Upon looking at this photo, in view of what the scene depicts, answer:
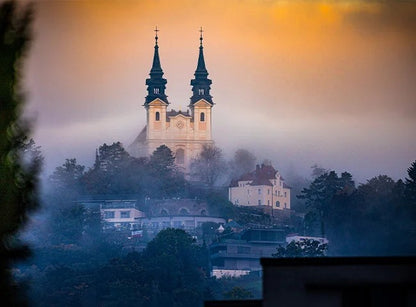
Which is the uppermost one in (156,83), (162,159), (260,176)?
(156,83)

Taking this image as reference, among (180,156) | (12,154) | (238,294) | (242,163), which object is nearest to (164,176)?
(180,156)

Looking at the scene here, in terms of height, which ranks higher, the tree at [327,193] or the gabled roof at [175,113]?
the gabled roof at [175,113]

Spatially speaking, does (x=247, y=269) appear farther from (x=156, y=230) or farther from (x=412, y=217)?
(x=412, y=217)

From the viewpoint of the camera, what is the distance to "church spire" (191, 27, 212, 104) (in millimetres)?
86875

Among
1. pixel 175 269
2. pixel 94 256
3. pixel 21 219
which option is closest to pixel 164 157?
pixel 94 256

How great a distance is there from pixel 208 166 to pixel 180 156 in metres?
2.04

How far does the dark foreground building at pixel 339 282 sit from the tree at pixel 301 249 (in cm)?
6220

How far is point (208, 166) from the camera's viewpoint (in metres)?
96.7

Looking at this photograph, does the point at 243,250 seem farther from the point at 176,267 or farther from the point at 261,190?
the point at 261,190

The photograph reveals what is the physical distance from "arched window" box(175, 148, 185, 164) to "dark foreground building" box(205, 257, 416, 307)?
282 feet

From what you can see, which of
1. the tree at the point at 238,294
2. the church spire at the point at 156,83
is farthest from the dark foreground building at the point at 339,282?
the church spire at the point at 156,83

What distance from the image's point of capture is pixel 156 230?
9550 centimetres

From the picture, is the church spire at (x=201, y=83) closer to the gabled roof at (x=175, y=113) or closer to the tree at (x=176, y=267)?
the gabled roof at (x=175, y=113)

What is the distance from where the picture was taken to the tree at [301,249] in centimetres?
7475
